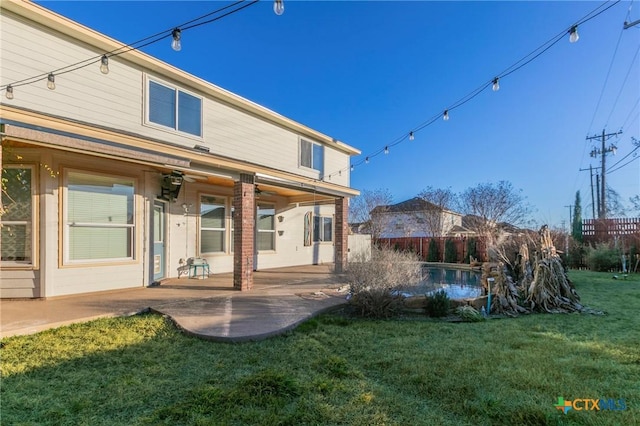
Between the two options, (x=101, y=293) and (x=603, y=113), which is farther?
(x=603, y=113)

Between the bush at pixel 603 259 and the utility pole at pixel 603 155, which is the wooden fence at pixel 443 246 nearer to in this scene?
the bush at pixel 603 259

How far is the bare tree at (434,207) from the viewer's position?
2738cm

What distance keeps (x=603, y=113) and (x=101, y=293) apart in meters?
25.3

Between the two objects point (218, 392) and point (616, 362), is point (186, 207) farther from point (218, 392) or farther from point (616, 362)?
point (616, 362)

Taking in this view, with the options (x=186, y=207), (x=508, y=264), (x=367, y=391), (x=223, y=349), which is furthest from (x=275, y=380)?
(x=186, y=207)

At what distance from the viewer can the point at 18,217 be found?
6617 millimetres

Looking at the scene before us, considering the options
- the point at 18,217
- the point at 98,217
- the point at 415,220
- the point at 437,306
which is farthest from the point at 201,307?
the point at 415,220

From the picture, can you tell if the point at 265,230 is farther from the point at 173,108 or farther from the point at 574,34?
the point at 574,34

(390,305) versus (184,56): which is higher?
(184,56)

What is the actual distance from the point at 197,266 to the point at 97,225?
10.4 feet

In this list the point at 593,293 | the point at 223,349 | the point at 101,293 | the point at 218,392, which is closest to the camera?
the point at 218,392

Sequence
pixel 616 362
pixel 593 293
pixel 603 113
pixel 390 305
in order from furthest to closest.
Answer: pixel 603 113 < pixel 593 293 < pixel 390 305 < pixel 616 362

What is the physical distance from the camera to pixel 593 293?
8.71 m

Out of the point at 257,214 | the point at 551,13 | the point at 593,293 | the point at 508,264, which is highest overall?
the point at 551,13
